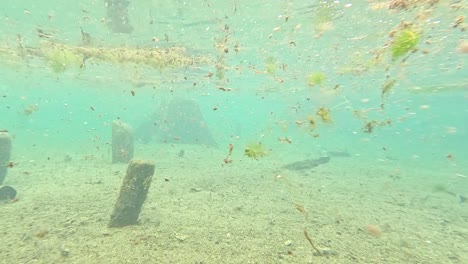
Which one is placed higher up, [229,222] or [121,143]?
[229,222]

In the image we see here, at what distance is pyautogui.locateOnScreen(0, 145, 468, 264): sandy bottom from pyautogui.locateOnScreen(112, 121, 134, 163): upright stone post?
2.99 metres

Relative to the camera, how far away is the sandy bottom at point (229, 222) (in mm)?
5457

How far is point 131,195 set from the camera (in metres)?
6.55

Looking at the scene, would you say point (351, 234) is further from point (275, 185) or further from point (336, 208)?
point (275, 185)

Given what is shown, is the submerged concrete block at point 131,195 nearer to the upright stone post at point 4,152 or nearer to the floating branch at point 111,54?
the upright stone post at point 4,152

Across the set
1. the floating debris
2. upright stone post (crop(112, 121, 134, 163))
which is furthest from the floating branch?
the floating debris

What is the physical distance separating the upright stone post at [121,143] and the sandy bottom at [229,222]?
2.99 metres

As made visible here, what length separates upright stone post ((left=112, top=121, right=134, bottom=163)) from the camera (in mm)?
16891

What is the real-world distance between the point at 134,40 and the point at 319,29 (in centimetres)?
1256

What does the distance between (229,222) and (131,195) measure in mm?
2408

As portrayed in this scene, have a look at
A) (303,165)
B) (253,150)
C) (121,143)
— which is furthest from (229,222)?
(121,143)

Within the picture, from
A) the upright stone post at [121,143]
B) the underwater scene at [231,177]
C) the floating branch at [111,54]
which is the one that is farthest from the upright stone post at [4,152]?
the floating branch at [111,54]

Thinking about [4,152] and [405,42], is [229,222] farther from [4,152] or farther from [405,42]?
[4,152]

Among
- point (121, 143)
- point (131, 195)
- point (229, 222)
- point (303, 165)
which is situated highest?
point (131, 195)
